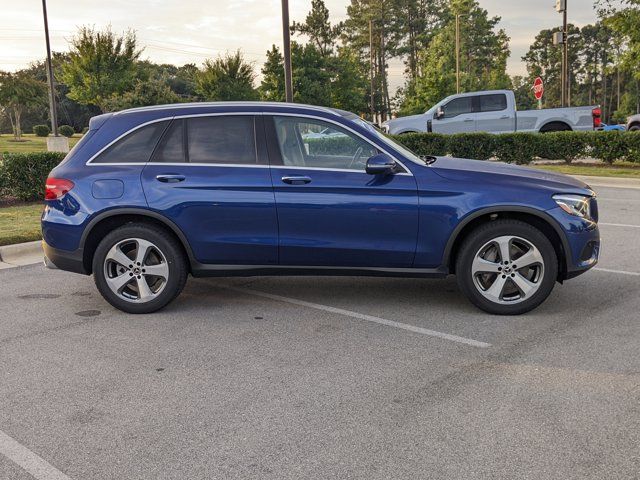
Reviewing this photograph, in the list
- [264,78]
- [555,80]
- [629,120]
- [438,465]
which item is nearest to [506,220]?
[438,465]

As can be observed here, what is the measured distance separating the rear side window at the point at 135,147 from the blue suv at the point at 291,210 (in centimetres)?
1

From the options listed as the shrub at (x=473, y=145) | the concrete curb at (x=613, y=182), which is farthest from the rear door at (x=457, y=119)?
the concrete curb at (x=613, y=182)

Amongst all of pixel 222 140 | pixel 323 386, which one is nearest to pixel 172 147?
pixel 222 140

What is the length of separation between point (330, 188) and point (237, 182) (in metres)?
0.78

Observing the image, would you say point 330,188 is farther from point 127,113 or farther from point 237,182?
point 127,113

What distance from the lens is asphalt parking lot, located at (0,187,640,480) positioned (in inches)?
122

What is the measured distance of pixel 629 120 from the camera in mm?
22812

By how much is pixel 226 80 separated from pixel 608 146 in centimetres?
3408

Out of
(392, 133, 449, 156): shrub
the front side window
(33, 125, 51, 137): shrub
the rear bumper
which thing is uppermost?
(33, 125, 51, 137): shrub

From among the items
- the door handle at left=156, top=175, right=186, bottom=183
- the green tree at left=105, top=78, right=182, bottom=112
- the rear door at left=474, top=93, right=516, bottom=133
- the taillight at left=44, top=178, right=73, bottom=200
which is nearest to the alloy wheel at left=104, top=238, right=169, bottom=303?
the door handle at left=156, top=175, right=186, bottom=183

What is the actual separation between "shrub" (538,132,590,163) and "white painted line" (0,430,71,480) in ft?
54.2

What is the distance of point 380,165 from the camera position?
16.9 feet

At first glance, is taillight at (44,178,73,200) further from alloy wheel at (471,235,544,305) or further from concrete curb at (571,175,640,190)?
concrete curb at (571,175,640,190)

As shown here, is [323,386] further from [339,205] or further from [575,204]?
[575,204]
